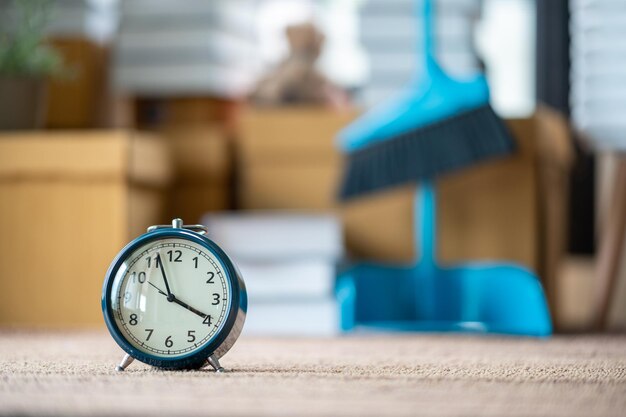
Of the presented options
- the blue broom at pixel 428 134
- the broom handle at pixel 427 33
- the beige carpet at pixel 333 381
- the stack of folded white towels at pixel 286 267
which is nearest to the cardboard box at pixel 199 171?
the stack of folded white towels at pixel 286 267

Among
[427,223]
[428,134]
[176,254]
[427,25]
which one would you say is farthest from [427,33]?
[176,254]

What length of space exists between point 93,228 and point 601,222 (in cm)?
95

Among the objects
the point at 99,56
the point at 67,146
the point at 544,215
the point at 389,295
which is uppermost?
the point at 99,56

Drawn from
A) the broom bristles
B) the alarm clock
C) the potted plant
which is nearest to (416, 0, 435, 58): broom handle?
the broom bristles

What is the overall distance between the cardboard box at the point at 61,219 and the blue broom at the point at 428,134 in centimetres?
36

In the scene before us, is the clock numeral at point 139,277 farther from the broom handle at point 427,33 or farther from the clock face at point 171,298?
the broom handle at point 427,33

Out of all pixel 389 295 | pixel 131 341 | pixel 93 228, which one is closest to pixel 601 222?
pixel 389 295

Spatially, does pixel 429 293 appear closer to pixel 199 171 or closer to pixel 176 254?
pixel 199 171

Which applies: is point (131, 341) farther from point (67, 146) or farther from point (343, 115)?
point (343, 115)

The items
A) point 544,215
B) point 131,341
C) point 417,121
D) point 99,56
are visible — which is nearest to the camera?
point 131,341

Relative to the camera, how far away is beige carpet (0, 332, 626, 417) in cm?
67

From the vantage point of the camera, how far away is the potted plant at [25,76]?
65.4 inches

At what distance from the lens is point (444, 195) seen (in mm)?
1659

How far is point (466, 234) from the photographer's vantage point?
1.66 metres
